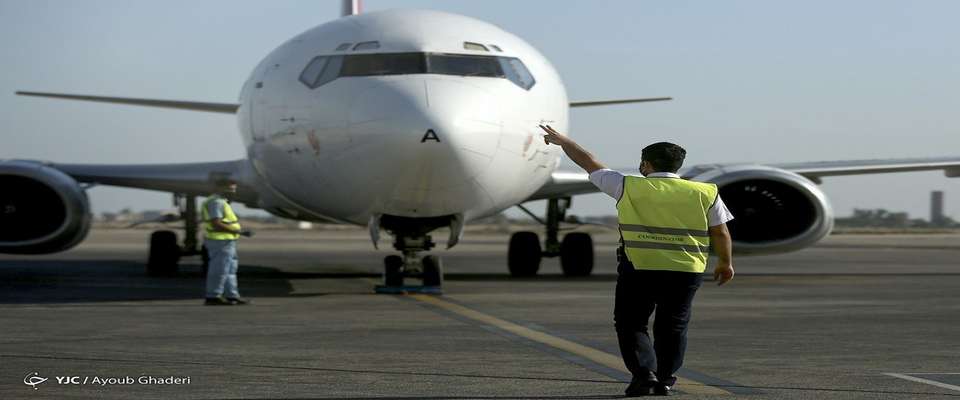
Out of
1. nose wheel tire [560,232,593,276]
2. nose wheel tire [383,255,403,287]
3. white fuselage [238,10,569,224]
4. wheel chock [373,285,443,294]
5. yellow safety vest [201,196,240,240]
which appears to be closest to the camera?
white fuselage [238,10,569,224]

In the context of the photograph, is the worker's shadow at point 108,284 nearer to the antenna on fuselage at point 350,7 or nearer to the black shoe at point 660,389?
the antenna on fuselage at point 350,7

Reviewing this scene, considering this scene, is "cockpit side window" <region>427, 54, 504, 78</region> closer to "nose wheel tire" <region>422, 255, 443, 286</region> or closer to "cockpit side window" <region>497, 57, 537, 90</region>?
"cockpit side window" <region>497, 57, 537, 90</region>

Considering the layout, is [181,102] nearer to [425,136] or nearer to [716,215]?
[425,136]

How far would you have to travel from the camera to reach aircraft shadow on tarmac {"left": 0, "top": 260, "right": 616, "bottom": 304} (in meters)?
14.0

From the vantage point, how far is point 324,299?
13.5 m

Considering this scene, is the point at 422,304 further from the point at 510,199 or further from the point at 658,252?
the point at 658,252

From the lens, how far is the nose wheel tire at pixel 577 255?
19.8m

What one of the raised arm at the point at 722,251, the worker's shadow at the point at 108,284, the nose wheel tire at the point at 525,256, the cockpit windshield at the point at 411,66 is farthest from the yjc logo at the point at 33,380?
the nose wheel tire at the point at 525,256

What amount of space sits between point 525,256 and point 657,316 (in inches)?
540

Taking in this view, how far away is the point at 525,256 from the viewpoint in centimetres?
2036

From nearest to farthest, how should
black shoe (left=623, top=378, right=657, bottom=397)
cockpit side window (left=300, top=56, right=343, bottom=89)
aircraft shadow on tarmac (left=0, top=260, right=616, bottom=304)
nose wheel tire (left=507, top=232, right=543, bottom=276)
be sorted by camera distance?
black shoe (left=623, top=378, right=657, bottom=397), cockpit side window (left=300, top=56, right=343, bottom=89), aircraft shadow on tarmac (left=0, top=260, right=616, bottom=304), nose wheel tire (left=507, top=232, right=543, bottom=276)

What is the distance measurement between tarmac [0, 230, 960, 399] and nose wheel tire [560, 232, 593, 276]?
3454 millimetres

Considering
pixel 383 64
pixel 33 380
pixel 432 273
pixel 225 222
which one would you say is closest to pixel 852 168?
pixel 432 273

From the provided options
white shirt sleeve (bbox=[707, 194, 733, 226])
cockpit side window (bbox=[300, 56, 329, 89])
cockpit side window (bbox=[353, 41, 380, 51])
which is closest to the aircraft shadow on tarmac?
cockpit side window (bbox=[300, 56, 329, 89])
